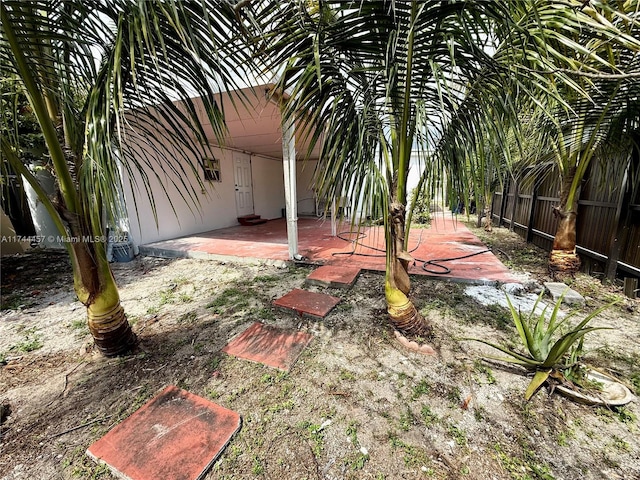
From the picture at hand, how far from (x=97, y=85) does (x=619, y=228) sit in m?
5.11

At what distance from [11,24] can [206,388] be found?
215 centimetres

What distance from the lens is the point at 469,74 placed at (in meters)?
1.63

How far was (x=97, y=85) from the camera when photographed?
1.25 metres

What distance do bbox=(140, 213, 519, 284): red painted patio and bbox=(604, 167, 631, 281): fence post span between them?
3.63 ft

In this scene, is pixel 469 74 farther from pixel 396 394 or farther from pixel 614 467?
pixel 614 467

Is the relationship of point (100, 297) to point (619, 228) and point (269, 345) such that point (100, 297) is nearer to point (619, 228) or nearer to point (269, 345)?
point (269, 345)

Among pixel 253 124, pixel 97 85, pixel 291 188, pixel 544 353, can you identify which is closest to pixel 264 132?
pixel 253 124

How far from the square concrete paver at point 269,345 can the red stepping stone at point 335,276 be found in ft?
3.52

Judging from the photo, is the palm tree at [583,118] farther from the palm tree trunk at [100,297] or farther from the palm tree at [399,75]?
the palm tree trunk at [100,297]

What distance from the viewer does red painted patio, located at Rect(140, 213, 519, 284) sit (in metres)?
3.61

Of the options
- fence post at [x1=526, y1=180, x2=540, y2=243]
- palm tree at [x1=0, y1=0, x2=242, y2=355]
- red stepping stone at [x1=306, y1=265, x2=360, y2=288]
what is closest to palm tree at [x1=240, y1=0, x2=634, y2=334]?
palm tree at [x1=0, y1=0, x2=242, y2=355]

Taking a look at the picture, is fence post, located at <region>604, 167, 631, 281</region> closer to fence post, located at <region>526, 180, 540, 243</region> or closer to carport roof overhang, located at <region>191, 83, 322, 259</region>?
fence post, located at <region>526, 180, 540, 243</region>

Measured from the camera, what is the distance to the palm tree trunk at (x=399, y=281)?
1.95 metres

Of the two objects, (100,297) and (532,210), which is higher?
(532,210)
